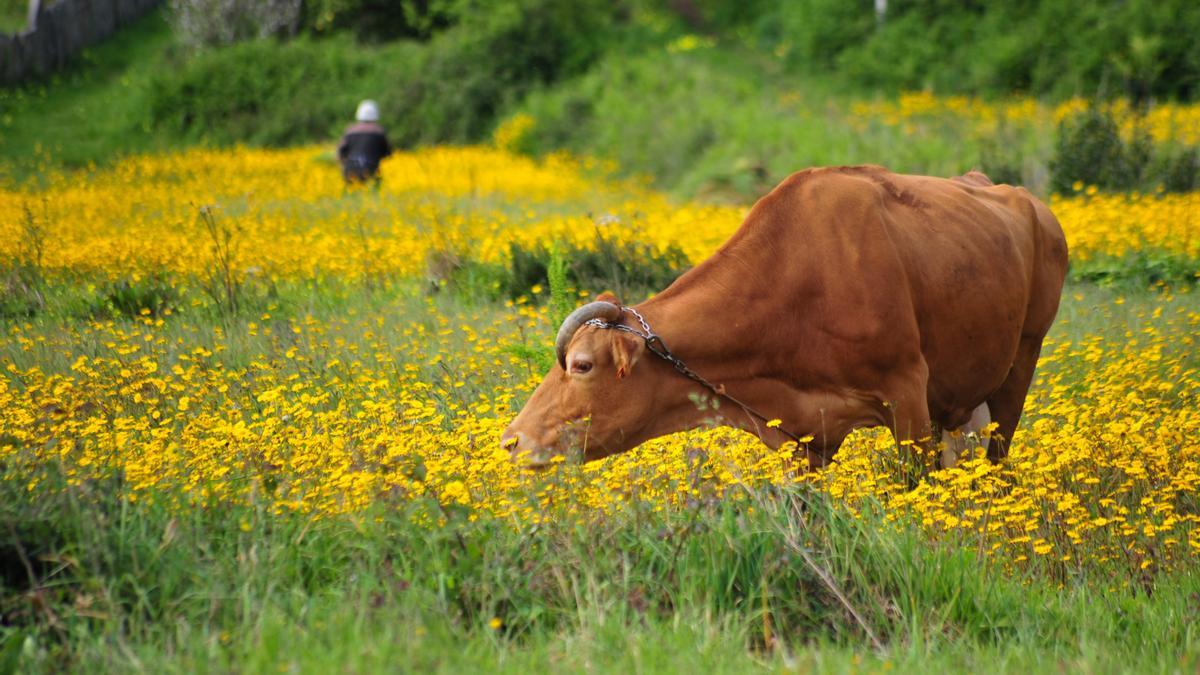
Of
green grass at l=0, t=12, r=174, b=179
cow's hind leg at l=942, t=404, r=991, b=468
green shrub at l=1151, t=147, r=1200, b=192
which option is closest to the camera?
cow's hind leg at l=942, t=404, r=991, b=468

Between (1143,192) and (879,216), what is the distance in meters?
9.83

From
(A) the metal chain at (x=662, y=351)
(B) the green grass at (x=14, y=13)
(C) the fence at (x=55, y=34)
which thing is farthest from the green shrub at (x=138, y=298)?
(B) the green grass at (x=14, y=13)

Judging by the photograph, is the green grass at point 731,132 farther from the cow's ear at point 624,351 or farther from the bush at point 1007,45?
the cow's ear at point 624,351

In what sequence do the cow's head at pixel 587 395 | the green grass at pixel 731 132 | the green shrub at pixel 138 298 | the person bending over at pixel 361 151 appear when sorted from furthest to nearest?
1. the person bending over at pixel 361 151
2. the green grass at pixel 731 132
3. the green shrub at pixel 138 298
4. the cow's head at pixel 587 395

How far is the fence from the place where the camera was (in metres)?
28.6

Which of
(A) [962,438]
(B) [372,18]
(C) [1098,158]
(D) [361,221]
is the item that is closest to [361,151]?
(D) [361,221]

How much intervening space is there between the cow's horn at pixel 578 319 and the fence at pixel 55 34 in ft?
86.5

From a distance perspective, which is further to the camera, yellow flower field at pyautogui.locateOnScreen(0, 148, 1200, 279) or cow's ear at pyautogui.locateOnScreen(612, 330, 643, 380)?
yellow flower field at pyautogui.locateOnScreen(0, 148, 1200, 279)

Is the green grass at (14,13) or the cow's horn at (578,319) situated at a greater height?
the green grass at (14,13)

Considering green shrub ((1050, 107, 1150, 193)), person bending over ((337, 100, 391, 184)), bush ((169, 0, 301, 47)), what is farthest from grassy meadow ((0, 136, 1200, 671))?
bush ((169, 0, 301, 47))

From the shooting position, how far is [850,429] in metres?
5.88

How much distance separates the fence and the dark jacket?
1347 centimetres

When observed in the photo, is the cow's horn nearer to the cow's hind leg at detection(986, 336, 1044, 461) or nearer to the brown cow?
the brown cow

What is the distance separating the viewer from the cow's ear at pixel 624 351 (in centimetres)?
530
